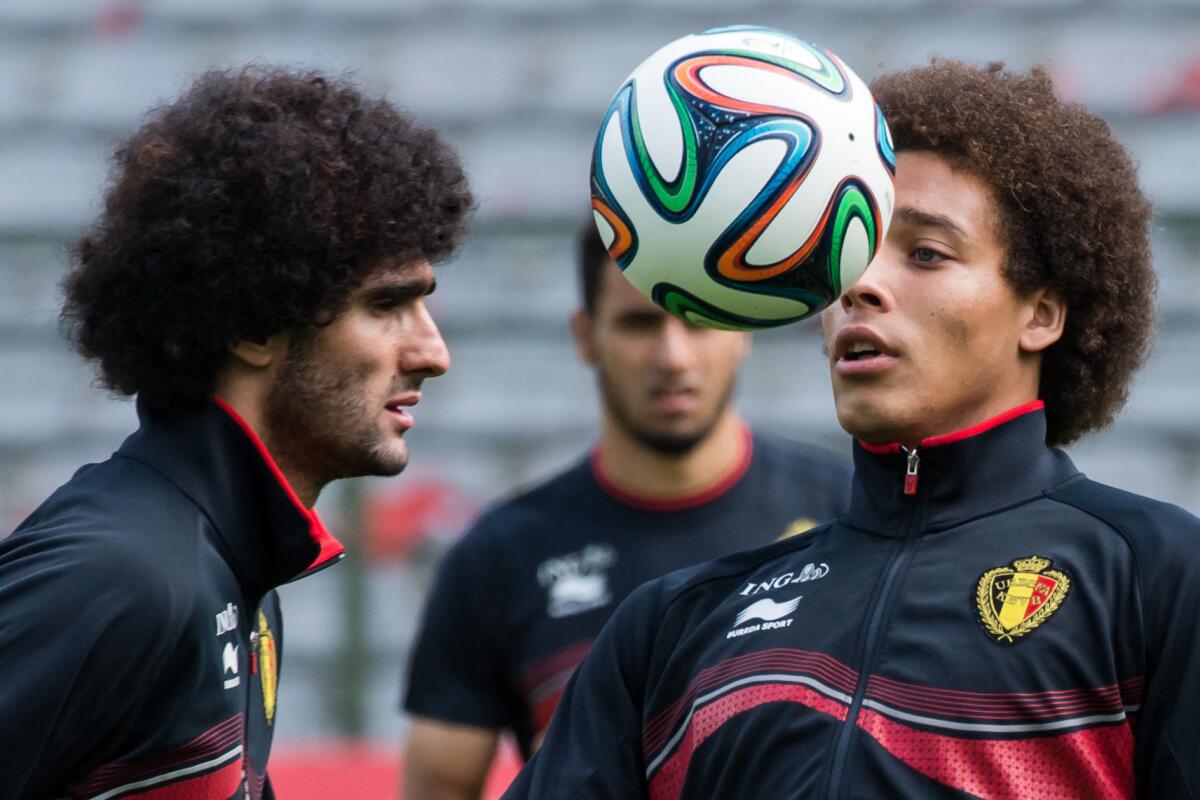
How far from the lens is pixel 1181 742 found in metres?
2.35

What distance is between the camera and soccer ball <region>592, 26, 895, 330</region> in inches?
105

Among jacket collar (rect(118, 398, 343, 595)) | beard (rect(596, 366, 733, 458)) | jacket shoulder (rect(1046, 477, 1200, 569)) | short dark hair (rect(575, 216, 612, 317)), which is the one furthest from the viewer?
short dark hair (rect(575, 216, 612, 317))

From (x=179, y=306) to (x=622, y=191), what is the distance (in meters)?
0.90

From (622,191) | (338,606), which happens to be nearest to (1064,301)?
(622,191)

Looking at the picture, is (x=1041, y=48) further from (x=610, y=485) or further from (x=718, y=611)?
(x=718, y=611)

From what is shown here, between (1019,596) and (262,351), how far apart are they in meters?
1.40

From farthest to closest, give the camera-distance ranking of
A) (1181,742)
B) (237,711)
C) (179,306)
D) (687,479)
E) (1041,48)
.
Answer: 1. (1041,48)
2. (687,479)
3. (179,306)
4. (237,711)
5. (1181,742)

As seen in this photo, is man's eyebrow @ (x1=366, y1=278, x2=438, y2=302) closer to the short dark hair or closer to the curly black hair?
the curly black hair

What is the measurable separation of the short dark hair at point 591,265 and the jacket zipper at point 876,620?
1.88 metres

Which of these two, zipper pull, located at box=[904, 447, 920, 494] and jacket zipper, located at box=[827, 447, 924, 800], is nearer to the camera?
jacket zipper, located at box=[827, 447, 924, 800]

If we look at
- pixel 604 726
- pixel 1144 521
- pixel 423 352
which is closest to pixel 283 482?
pixel 423 352

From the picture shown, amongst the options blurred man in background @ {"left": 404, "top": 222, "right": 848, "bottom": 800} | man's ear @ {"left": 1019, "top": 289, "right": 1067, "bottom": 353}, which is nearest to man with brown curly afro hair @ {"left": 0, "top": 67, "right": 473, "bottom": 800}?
blurred man in background @ {"left": 404, "top": 222, "right": 848, "bottom": 800}

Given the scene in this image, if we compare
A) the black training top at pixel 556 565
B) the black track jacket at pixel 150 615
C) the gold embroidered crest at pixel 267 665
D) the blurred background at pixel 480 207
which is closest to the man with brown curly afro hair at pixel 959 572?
the black track jacket at pixel 150 615

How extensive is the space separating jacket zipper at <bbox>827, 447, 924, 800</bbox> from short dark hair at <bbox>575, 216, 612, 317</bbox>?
6.18 ft
